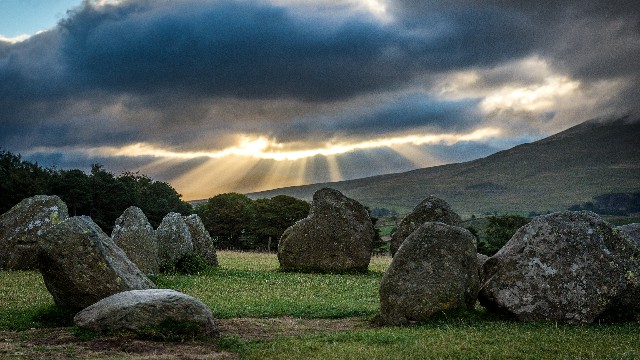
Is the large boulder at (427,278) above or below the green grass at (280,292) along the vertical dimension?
above

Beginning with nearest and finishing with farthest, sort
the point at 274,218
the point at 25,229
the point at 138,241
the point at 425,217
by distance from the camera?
the point at 138,241
the point at 25,229
the point at 425,217
the point at 274,218

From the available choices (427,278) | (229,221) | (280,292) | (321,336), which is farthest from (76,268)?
(229,221)

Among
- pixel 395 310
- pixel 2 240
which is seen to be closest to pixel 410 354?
pixel 395 310

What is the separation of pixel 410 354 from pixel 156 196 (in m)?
86.5

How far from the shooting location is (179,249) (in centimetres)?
3294

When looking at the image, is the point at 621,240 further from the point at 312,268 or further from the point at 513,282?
the point at 312,268

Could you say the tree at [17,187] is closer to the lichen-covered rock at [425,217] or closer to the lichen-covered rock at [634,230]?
the lichen-covered rock at [425,217]

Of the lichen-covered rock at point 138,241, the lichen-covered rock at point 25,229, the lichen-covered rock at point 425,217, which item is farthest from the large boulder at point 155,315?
the lichen-covered rock at point 425,217

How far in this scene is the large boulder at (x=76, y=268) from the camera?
719 inches

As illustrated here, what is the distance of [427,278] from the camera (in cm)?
1738

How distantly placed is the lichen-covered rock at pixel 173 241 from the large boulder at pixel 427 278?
17.5m

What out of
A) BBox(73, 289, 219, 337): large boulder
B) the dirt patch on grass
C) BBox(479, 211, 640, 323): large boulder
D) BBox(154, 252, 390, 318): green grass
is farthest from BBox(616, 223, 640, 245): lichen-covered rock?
BBox(73, 289, 219, 337): large boulder

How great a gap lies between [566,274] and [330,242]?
18788 mm

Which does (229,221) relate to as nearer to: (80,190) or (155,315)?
(80,190)
